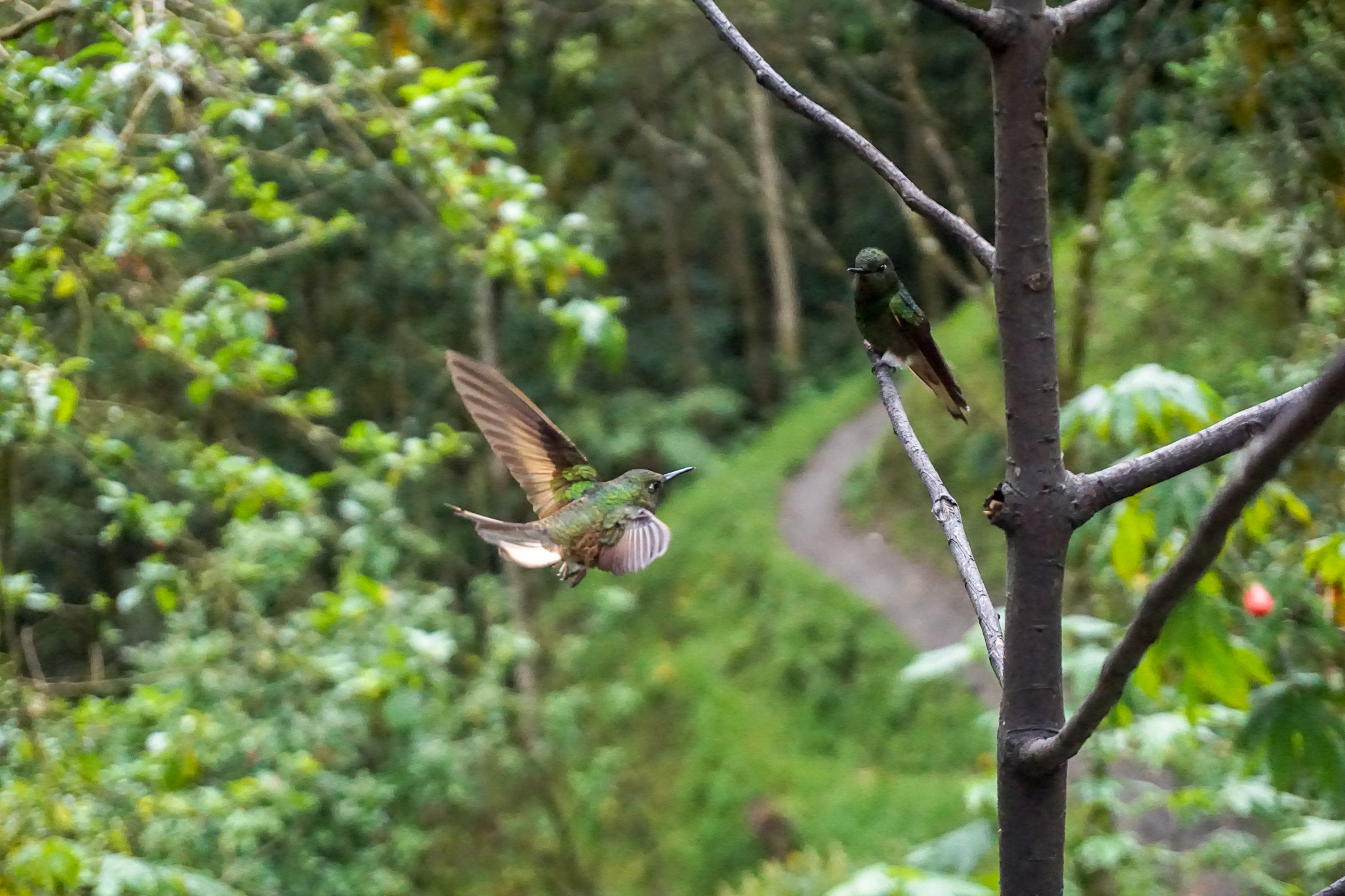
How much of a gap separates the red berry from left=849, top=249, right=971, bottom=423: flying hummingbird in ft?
3.58

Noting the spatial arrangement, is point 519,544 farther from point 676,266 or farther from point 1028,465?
point 676,266

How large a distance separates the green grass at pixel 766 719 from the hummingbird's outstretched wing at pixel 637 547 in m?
8.10

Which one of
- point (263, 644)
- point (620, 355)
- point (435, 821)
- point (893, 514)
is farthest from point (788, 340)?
point (620, 355)

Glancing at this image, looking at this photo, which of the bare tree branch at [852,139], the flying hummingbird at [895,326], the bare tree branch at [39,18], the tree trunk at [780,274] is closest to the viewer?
the bare tree branch at [852,139]

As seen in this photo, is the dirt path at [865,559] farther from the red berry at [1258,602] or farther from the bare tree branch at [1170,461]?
the bare tree branch at [1170,461]

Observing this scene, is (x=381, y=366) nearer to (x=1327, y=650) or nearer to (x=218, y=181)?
(x=218, y=181)

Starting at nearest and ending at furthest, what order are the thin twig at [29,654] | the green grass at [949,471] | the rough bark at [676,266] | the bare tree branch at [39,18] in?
the bare tree branch at [39,18]
the thin twig at [29,654]
the green grass at [949,471]
the rough bark at [676,266]

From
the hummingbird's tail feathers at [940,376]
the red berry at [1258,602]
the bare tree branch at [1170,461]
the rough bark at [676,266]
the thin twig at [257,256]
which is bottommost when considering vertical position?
the red berry at [1258,602]

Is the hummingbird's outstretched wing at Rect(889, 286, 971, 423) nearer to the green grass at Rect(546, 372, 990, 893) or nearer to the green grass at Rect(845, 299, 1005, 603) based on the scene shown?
the green grass at Rect(546, 372, 990, 893)

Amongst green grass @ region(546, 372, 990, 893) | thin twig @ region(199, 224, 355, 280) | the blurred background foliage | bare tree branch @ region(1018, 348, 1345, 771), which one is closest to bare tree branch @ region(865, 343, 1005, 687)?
bare tree branch @ region(1018, 348, 1345, 771)

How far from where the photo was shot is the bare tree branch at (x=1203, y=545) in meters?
0.73

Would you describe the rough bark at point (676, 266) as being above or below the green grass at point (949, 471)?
above

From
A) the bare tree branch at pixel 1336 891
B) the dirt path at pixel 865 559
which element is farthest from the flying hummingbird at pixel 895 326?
the dirt path at pixel 865 559

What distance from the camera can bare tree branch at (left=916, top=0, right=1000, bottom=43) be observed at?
0.92 meters
